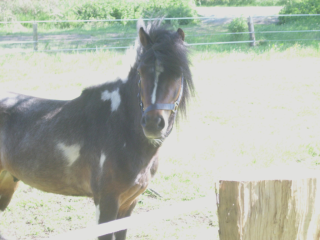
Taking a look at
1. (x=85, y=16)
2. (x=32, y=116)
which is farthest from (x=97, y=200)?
(x=85, y=16)

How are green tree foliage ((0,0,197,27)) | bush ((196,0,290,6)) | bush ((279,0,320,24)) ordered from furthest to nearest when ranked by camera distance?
bush ((196,0,290,6))
green tree foliage ((0,0,197,27))
bush ((279,0,320,24))

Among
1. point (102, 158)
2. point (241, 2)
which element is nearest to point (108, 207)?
point (102, 158)

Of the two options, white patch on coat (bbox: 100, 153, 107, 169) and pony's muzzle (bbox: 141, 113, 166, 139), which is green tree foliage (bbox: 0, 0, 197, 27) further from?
pony's muzzle (bbox: 141, 113, 166, 139)

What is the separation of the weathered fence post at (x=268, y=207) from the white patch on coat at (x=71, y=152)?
1.77 meters

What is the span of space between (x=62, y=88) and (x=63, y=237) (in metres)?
7.64

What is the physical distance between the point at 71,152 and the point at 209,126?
426 centimetres

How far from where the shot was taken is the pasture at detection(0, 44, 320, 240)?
3.80m

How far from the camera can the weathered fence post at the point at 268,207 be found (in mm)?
1380

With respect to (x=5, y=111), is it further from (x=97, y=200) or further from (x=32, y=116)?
(x=97, y=200)

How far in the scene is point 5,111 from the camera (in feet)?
10.4

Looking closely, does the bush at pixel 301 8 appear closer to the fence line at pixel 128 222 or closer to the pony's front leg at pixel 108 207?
the pony's front leg at pixel 108 207

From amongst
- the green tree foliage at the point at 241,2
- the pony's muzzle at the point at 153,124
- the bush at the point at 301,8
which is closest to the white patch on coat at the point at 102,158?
the pony's muzzle at the point at 153,124

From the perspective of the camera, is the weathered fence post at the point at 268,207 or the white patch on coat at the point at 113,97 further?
the white patch on coat at the point at 113,97

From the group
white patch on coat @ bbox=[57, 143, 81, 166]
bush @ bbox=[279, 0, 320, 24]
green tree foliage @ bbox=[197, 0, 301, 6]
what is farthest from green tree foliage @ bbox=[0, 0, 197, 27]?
white patch on coat @ bbox=[57, 143, 81, 166]
